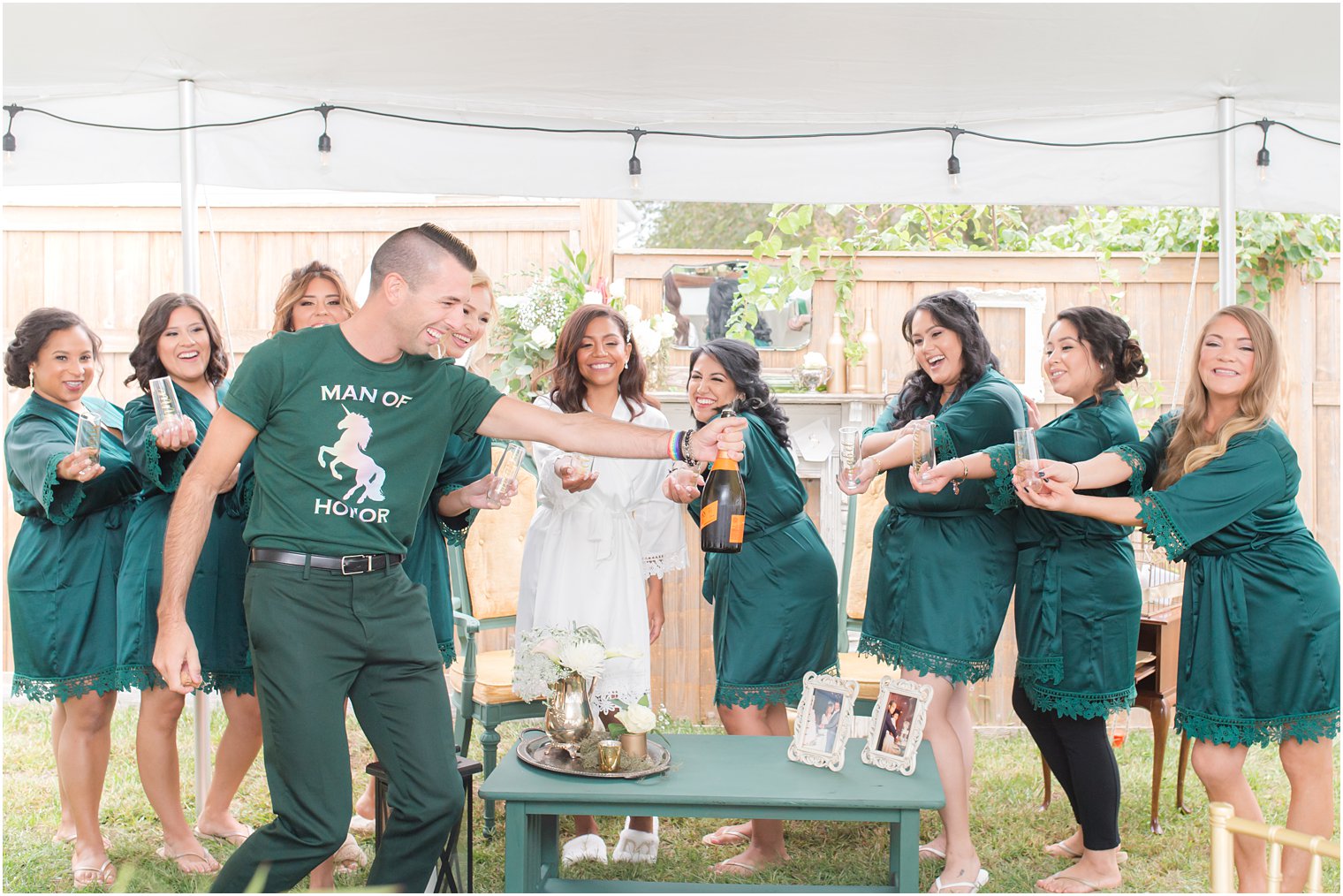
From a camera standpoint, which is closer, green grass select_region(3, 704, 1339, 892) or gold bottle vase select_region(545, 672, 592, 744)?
gold bottle vase select_region(545, 672, 592, 744)

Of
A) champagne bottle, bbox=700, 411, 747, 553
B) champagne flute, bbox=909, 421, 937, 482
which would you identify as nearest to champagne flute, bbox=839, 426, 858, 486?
champagne flute, bbox=909, 421, 937, 482

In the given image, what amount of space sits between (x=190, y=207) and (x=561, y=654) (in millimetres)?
1917

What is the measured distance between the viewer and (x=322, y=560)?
94.7 inches

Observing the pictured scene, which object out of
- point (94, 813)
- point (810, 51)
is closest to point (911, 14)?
point (810, 51)

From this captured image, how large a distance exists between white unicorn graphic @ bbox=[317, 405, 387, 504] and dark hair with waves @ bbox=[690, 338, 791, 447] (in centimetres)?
141

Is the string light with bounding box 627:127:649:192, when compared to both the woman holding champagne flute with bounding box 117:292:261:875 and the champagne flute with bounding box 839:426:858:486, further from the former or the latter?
the woman holding champagne flute with bounding box 117:292:261:875

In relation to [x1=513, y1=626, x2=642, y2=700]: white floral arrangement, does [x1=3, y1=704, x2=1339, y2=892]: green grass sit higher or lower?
lower

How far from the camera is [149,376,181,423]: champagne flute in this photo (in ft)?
9.41

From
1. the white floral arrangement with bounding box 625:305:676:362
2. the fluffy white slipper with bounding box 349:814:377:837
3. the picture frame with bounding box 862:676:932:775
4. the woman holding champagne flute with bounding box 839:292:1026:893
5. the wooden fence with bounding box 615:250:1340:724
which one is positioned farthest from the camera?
the wooden fence with bounding box 615:250:1340:724

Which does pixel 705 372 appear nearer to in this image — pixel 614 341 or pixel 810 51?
pixel 614 341

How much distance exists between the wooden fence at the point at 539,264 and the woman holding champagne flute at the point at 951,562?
1720mm

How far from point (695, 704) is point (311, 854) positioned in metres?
2.98

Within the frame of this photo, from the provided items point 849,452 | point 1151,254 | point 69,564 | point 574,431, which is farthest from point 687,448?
point 1151,254

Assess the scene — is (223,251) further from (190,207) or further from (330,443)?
(330,443)
